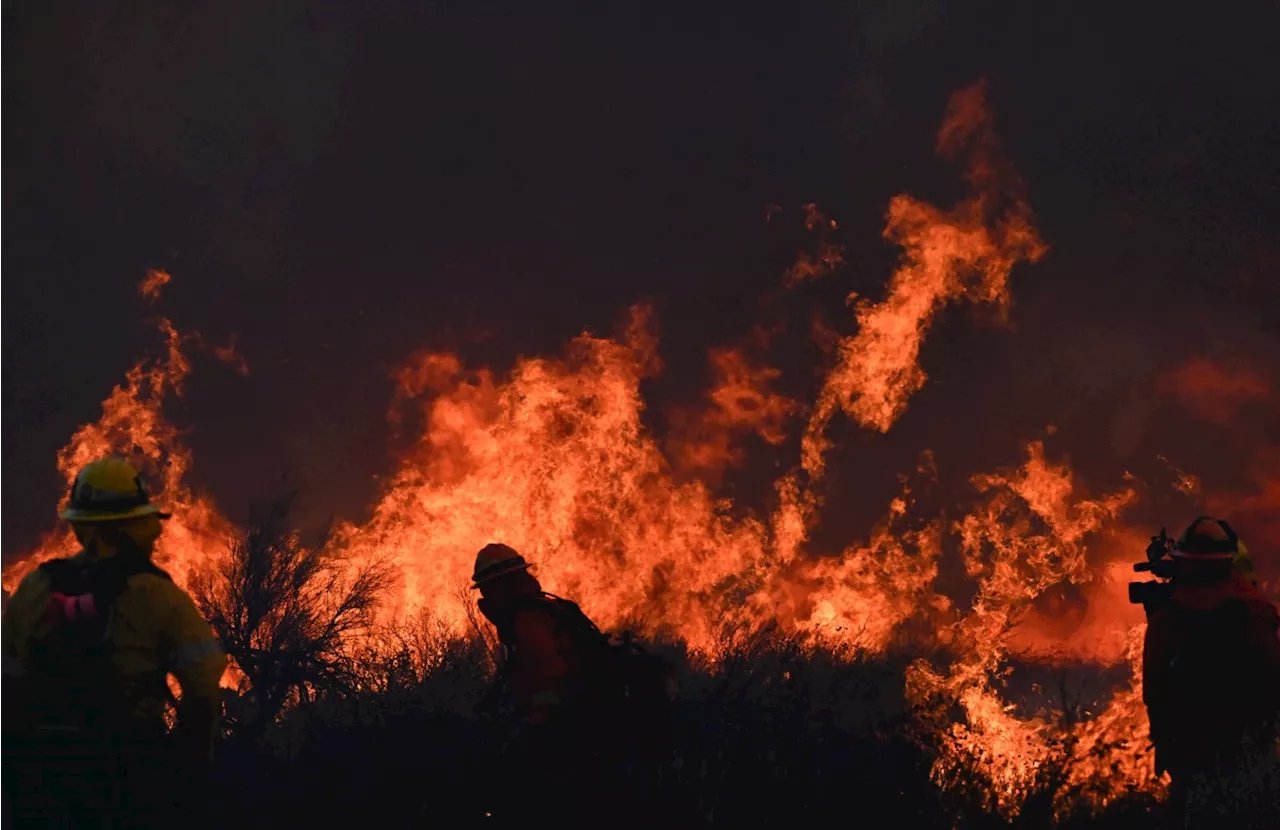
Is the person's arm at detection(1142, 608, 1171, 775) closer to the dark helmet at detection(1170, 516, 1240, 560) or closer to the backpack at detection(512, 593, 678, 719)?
the dark helmet at detection(1170, 516, 1240, 560)

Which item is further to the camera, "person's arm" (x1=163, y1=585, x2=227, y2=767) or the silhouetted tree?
the silhouetted tree

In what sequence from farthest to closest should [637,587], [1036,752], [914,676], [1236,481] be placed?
[1236,481] < [637,587] < [914,676] < [1036,752]

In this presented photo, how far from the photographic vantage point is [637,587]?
22156mm

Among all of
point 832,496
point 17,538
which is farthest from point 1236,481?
point 17,538

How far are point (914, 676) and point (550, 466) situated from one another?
819 cm

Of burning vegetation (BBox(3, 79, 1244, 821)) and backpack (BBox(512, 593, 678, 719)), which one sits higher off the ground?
burning vegetation (BBox(3, 79, 1244, 821))

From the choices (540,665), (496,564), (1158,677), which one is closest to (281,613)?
(496,564)

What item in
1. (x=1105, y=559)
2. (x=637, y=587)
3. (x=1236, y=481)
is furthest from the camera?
(x=1236, y=481)

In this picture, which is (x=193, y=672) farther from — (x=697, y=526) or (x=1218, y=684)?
(x=697, y=526)

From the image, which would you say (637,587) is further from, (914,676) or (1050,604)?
(1050,604)

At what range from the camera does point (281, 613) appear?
55.9 feet

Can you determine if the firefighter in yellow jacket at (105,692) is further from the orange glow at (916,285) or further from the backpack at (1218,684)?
the orange glow at (916,285)

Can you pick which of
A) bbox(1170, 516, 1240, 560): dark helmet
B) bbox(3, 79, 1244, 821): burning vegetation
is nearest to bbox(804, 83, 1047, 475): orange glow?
bbox(3, 79, 1244, 821): burning vegetation

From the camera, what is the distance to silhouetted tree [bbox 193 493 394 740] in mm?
15797
